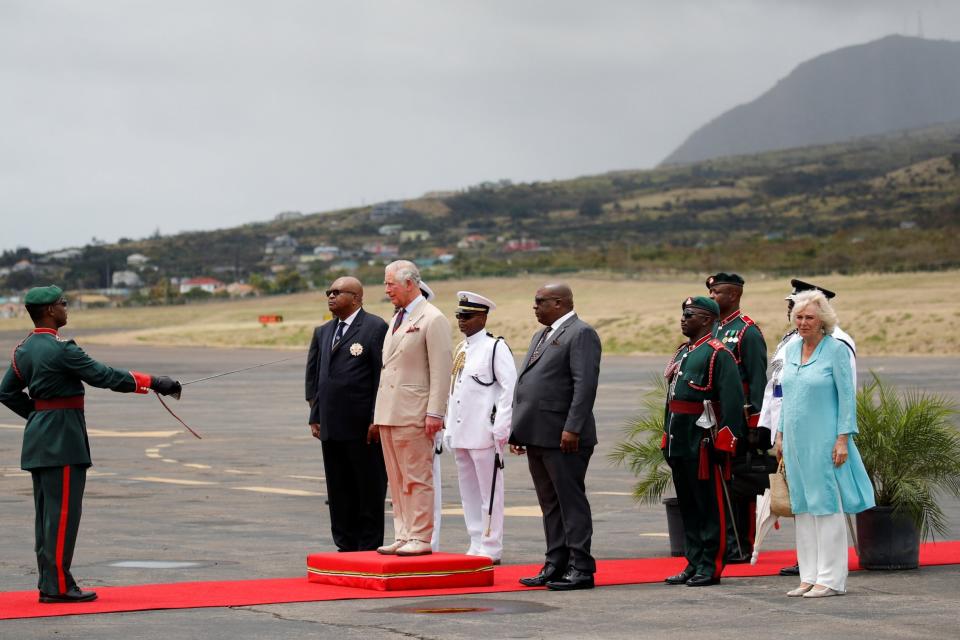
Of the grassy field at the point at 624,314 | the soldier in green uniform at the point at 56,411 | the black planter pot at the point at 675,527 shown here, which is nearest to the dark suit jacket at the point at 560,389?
the black planter pot at the point at 675,527

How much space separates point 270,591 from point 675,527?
11.0ft

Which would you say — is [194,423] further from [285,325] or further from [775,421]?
[285,325]

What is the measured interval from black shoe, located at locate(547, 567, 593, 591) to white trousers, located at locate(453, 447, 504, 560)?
4.28ft

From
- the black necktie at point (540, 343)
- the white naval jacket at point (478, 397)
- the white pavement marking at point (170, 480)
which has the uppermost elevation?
the black necktie at point (540, 343)

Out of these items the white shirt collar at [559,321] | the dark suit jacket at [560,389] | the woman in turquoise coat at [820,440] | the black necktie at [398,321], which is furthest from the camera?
the black necktie at [398,321]

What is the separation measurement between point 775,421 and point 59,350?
4.92 metres

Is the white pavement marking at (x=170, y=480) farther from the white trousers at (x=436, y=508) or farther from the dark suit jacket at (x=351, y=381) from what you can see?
the white trousers at (x=436, y=508)

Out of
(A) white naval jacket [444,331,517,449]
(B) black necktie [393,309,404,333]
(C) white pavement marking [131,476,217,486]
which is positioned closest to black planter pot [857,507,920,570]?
(A) white naval jacket [444,331,517,449]

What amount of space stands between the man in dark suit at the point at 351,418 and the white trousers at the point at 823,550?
128 inches

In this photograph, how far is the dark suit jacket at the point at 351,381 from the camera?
1179 centimetres

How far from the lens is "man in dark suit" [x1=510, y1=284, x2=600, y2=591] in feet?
34.4

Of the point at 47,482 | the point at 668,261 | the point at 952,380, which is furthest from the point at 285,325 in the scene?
the point at 47,482

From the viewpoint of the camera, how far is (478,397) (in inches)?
460

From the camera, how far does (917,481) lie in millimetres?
11281
